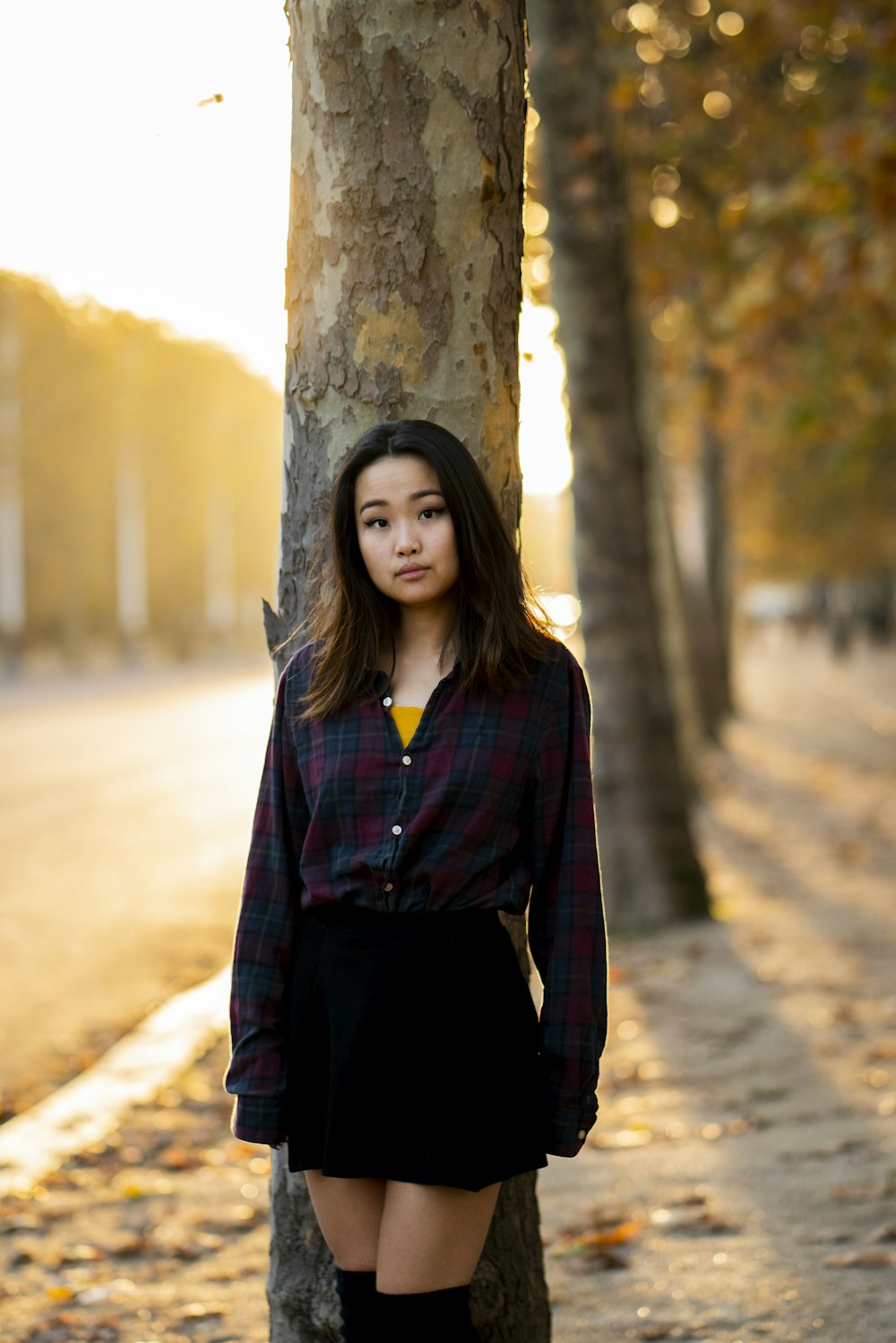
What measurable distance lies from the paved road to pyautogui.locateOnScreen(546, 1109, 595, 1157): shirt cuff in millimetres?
3956

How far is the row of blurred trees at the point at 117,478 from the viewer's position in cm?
4422

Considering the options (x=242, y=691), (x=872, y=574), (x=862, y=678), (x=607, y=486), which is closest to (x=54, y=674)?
(x=242, y=691)

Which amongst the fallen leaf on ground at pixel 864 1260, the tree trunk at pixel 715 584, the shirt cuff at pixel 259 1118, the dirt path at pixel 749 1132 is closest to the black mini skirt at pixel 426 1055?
the shirt cuff at pixel 259 1118

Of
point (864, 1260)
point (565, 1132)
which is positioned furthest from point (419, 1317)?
point (864, 1260)

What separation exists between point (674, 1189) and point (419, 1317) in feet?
7.39

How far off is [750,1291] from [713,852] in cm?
842

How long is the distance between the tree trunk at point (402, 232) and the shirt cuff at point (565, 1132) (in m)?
0.63

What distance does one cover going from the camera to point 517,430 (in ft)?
10.5

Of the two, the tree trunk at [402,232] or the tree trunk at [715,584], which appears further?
the tree trunk at [715,584]

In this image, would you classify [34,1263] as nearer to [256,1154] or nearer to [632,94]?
[256,1154]

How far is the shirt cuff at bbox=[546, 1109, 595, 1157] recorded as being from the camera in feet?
8.87

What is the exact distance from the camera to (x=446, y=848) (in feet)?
8.68

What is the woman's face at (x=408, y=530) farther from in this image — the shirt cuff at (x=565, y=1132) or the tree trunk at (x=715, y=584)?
the tree trunk at (x=715, y=584)

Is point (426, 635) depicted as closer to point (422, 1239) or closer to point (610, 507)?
point (422, 1239)
